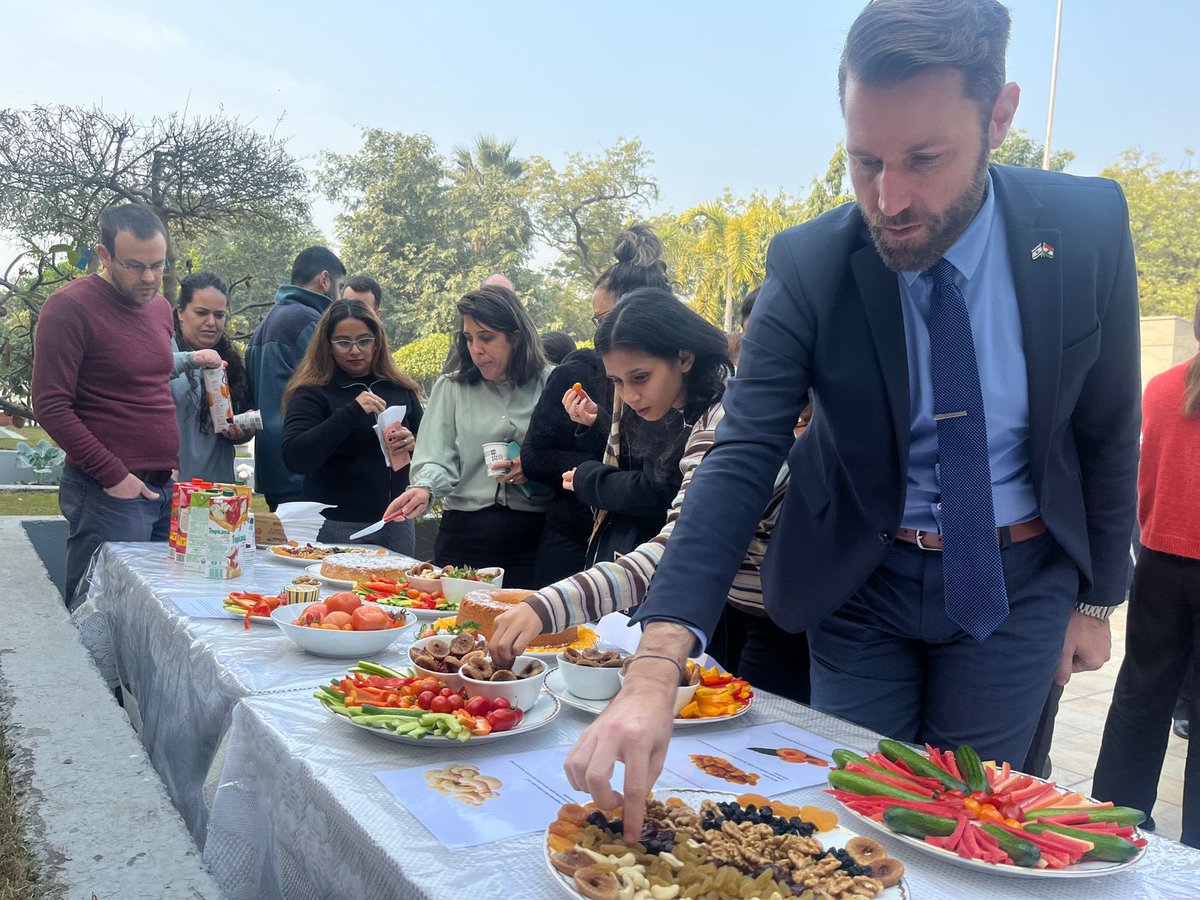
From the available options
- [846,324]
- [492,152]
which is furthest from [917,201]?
[492,152]

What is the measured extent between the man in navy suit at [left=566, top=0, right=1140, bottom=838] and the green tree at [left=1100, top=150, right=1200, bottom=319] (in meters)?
27.3

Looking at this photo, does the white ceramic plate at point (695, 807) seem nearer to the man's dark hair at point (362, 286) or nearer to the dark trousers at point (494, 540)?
the dark trousers at point (494, 540)

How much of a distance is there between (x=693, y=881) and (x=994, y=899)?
1.12 ft

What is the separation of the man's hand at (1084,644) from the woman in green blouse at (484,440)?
1983 mm

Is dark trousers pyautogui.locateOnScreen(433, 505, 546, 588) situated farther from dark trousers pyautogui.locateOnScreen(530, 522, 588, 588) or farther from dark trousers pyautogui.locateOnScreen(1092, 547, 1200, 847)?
dark trousers pyautogui.locateOnScreen(1092, 547, 1200, 847)

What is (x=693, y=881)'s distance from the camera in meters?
0.98

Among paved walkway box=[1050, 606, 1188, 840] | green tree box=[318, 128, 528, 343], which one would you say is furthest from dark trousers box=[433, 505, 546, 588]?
green tree box=[318, 128, 528, 343]

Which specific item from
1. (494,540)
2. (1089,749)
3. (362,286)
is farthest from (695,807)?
(362,286)

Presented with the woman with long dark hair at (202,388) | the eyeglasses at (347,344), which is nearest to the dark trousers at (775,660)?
the eyeglasses at (347,344)

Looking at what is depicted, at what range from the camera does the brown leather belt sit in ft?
5.00

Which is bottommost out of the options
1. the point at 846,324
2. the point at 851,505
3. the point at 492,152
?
the point at 851,505

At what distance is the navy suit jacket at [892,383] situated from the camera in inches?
58.9

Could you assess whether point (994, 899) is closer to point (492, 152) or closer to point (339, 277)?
point (339, 277)

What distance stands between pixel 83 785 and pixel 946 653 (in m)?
1.62
